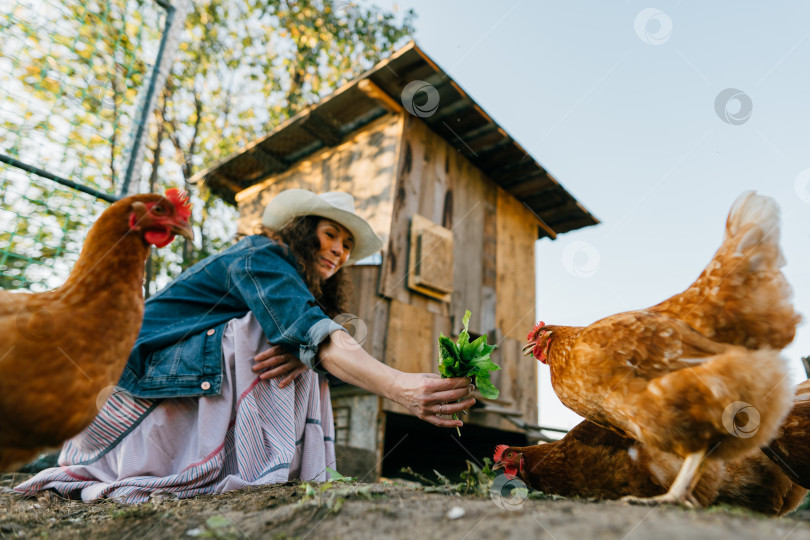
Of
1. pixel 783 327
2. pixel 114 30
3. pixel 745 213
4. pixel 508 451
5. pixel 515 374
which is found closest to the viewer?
pixel 783 327

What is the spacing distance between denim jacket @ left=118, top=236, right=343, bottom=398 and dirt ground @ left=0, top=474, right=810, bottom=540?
579mm

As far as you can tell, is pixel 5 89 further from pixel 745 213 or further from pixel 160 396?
pixel 745 213

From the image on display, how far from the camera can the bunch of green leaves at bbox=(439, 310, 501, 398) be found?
181 cm

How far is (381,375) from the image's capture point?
191 centimetres

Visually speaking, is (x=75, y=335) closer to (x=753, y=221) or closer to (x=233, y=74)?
(x=753, y=221)

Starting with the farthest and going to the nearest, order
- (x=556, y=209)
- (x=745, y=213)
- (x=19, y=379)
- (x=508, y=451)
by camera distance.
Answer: (x=556, y=209)
(x=508, y=451)
(x=745, y=213)
(x=19, y=379)

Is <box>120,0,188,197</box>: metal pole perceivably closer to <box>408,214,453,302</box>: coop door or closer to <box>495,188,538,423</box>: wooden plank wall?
<box>408,214,453,302</box>: coop door

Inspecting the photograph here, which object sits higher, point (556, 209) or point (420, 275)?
point (556, 209)

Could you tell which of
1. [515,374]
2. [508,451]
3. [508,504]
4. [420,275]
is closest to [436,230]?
[420,275]

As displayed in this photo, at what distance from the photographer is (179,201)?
1929 mm

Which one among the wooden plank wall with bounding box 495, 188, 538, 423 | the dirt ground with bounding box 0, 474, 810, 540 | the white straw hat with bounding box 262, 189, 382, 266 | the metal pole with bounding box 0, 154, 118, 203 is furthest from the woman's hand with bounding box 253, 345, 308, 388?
the wooden plank wall with bounding box 495, 188, 538, 423

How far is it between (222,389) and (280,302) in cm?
58

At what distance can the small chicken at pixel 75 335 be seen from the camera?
144cm

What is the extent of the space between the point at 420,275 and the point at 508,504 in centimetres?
442
